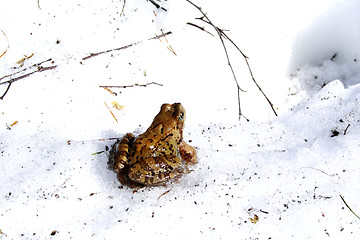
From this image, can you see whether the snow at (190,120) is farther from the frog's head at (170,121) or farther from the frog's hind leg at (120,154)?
the frog's head at (170,121)

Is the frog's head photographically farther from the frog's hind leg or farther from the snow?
the snow

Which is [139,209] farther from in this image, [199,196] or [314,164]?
[314,164]

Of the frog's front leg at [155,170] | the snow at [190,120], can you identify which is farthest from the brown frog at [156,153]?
the snow at [190,120]

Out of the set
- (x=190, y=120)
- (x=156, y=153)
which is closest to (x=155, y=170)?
(x=156, y=153)

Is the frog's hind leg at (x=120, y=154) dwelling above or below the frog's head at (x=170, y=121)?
below

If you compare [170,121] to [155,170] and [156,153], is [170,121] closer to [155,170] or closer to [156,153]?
[156,153]

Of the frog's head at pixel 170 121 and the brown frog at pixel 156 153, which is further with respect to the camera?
the frog's head at pixel 170 121

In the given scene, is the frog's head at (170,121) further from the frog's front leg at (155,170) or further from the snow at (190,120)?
the snow at (190,120)
